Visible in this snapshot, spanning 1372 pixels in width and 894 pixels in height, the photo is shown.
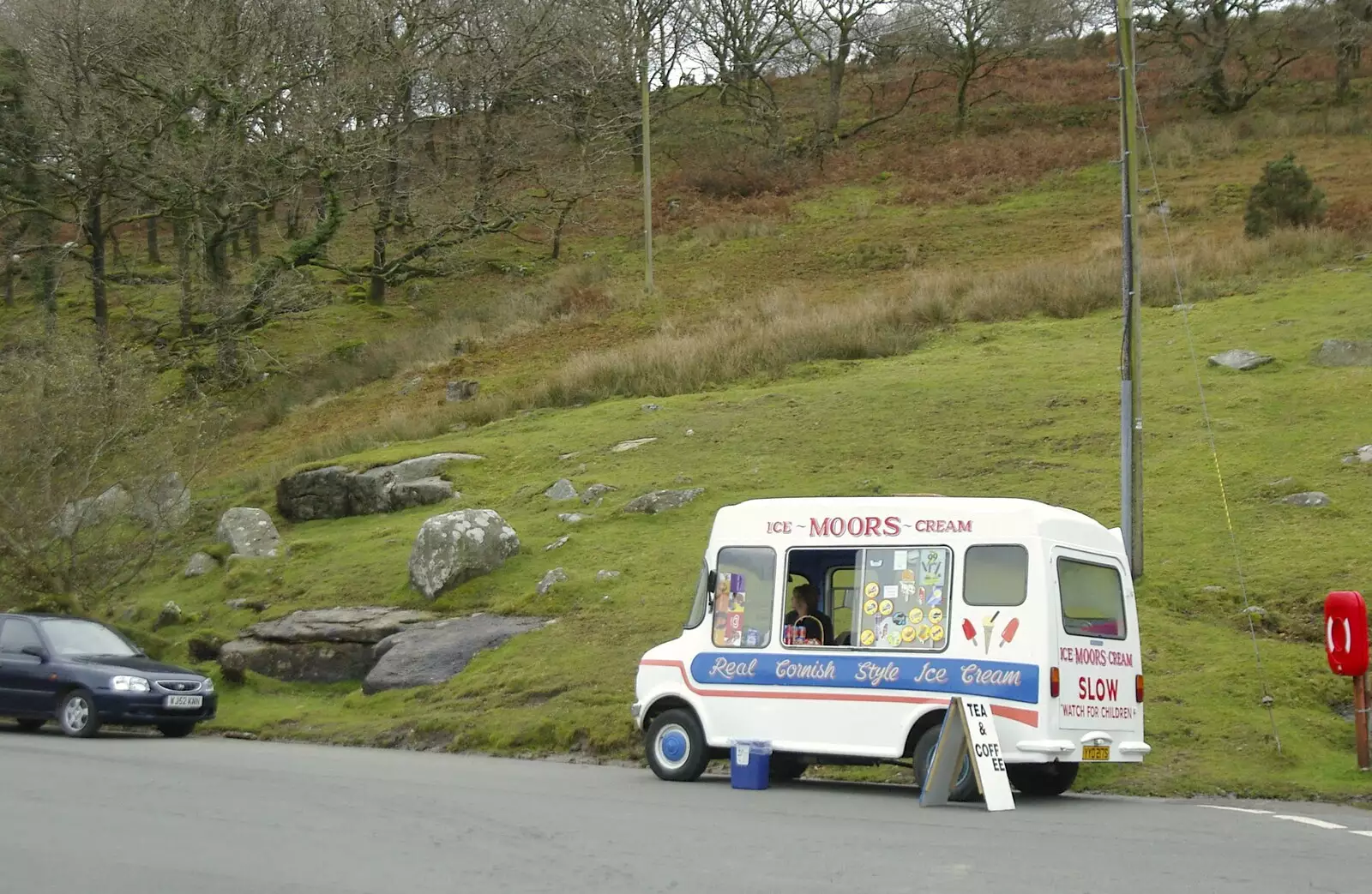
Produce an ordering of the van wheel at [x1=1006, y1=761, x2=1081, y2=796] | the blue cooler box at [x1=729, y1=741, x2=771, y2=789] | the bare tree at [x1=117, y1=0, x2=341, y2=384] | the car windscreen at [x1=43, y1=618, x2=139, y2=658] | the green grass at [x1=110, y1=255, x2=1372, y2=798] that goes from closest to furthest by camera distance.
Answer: the van wheel at [x1=1006, y1=761, x2=1081, y2=796] → the blue cooler box at [x1=729, y1=741, x2=771, y2=789] → the green grass at [x1=110, y1=255, x2=1372, y2=798] → the car windscreen at [x1=43, y1=618, x2=139, y2=658] → the bare tree at [x1=117, y1=0, x2=341, y2=384]

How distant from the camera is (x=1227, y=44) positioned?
59156 mm

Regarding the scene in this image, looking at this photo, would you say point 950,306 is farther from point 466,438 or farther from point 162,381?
point 162,381

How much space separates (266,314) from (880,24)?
135 ft

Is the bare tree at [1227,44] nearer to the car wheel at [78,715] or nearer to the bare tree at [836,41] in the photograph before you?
the bare tree at [836,41]

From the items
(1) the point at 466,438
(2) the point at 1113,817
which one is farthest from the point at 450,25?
(2) the point at 1113,817

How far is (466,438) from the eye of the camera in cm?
3088

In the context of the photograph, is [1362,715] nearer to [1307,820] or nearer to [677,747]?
[1307,820]

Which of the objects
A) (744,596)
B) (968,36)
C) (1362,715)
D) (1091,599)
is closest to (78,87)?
(744,596)

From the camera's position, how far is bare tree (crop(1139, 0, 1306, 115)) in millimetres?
58938

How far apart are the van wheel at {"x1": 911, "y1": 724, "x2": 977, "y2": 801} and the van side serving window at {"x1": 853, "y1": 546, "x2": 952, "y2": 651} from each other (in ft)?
2.63

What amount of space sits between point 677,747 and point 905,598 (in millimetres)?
2844

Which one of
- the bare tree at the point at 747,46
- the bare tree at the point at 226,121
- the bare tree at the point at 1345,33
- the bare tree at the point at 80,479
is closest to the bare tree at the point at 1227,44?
the bare tree at the point at 1345,33

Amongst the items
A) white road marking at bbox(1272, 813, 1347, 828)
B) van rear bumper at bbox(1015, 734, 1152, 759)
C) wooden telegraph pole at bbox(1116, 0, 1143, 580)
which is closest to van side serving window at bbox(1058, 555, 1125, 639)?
van rear bumper at bbox(1015, 734, 1152, 759)

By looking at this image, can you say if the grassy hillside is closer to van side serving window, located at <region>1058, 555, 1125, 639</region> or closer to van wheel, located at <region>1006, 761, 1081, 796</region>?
van wheel, located at <region>1006, 761, 1081, 796</region>
